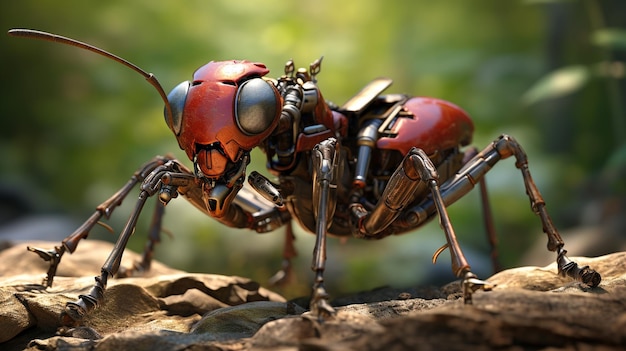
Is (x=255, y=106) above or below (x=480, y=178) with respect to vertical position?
above

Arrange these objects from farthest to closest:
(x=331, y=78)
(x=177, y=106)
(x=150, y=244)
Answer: (x=331, y=78)
(x=150, y=244)
(x=177, y=106)

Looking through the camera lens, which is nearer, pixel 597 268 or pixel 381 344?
pixel 381 344

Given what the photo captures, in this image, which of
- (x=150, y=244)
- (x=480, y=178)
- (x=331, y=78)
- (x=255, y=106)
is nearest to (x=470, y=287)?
(x=480, y=178)

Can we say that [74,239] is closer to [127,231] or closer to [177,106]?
[127,231]

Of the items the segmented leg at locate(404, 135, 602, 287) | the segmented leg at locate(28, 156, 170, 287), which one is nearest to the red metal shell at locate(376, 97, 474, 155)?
the segmented leg at locate(404, 135, 602, 287)

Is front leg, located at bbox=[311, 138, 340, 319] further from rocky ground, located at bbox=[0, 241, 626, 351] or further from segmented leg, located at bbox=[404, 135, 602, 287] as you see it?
segmented leg, located at bbox=[404, 135, 602, 287]

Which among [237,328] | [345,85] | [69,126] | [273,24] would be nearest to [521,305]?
[237,328]

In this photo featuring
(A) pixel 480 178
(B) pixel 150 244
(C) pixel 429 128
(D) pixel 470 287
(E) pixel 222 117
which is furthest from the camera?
(B) pixel 150 244

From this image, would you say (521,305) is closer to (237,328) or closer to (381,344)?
(381,344)
